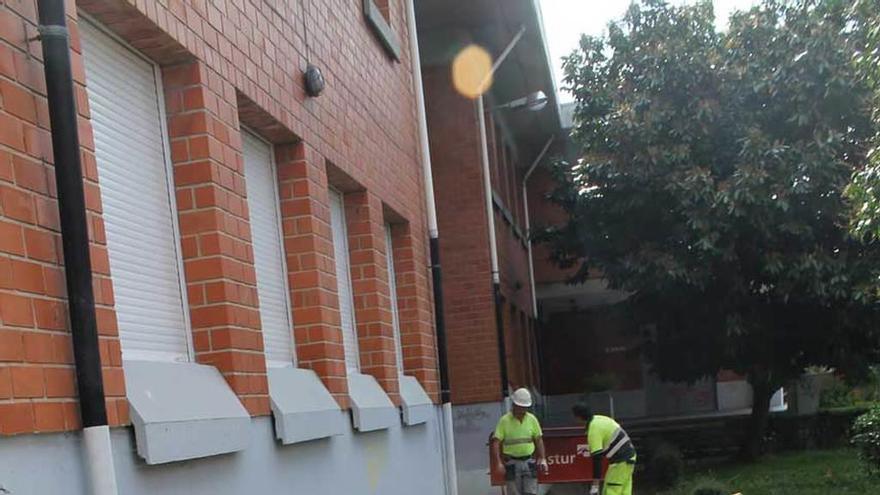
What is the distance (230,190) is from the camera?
14.2 feet

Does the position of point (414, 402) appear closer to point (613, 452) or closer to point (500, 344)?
point (613, 452)

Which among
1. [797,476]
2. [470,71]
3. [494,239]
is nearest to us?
[494,239]

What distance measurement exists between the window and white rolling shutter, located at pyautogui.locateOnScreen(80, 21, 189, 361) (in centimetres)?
384

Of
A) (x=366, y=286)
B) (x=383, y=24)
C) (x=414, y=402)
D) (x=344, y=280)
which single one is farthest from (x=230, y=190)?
→ (x=383, y=24)

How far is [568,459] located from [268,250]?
250 inches

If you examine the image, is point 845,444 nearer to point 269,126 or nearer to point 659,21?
point 659,21

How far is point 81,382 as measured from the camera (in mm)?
2789

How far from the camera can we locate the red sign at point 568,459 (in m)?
10.6

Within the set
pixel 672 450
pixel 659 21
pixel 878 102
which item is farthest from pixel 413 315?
pixel 659 21

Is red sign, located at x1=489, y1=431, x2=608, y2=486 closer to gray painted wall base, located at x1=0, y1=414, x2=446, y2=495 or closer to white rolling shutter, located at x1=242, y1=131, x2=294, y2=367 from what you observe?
gray painted wall base, located at x1=0, y1=414, x2=446, y2=495

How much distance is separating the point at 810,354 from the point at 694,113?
15.6 ft

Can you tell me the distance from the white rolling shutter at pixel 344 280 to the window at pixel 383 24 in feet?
5.82

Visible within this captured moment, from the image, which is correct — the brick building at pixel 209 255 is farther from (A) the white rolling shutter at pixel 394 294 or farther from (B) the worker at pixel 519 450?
(B) the worker at pixel 519 450

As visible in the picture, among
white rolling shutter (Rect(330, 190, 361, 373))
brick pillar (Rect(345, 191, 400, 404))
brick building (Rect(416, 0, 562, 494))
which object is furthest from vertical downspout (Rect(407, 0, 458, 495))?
brick building (Rect(416, 0, 562, 494))
